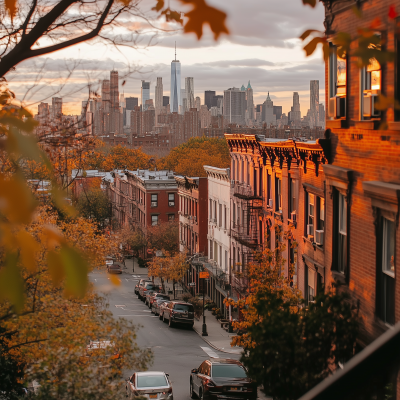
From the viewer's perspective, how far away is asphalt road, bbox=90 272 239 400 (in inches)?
1203

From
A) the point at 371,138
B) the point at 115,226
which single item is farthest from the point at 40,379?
the point at 115,226

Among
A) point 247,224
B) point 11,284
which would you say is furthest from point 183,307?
→ point 11,284

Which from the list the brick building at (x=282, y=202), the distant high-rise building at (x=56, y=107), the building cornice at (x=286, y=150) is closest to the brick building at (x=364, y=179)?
the brick building at (x=282, y=202)

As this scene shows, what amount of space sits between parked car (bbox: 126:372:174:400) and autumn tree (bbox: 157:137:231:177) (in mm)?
68978

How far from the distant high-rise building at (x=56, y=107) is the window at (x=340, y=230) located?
867 cm

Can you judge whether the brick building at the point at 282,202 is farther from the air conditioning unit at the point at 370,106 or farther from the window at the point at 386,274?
the air conditioning unit at the point at 370,106

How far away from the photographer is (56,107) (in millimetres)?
12094

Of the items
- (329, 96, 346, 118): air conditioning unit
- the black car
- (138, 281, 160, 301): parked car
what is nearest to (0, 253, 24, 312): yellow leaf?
(329, 96, 346, 118): air conditioning unit

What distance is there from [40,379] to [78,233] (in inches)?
516

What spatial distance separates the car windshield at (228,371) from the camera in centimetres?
2319

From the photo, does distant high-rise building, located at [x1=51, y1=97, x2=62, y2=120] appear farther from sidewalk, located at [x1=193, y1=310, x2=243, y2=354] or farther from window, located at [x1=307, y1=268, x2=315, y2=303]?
sidewalk, located at [x1=193, y1=310, x2=243, y2=354]

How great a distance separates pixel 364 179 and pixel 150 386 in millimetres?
→ 12881

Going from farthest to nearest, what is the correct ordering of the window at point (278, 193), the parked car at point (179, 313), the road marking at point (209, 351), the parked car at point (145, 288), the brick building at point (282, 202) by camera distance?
the parked car at point (145, 288)
the parked car at point (179, 313)
the road marking at point (209, 351)
the window at point (278, 193)
the brick building at point (282, 202)

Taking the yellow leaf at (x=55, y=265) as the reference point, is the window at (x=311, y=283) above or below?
below
